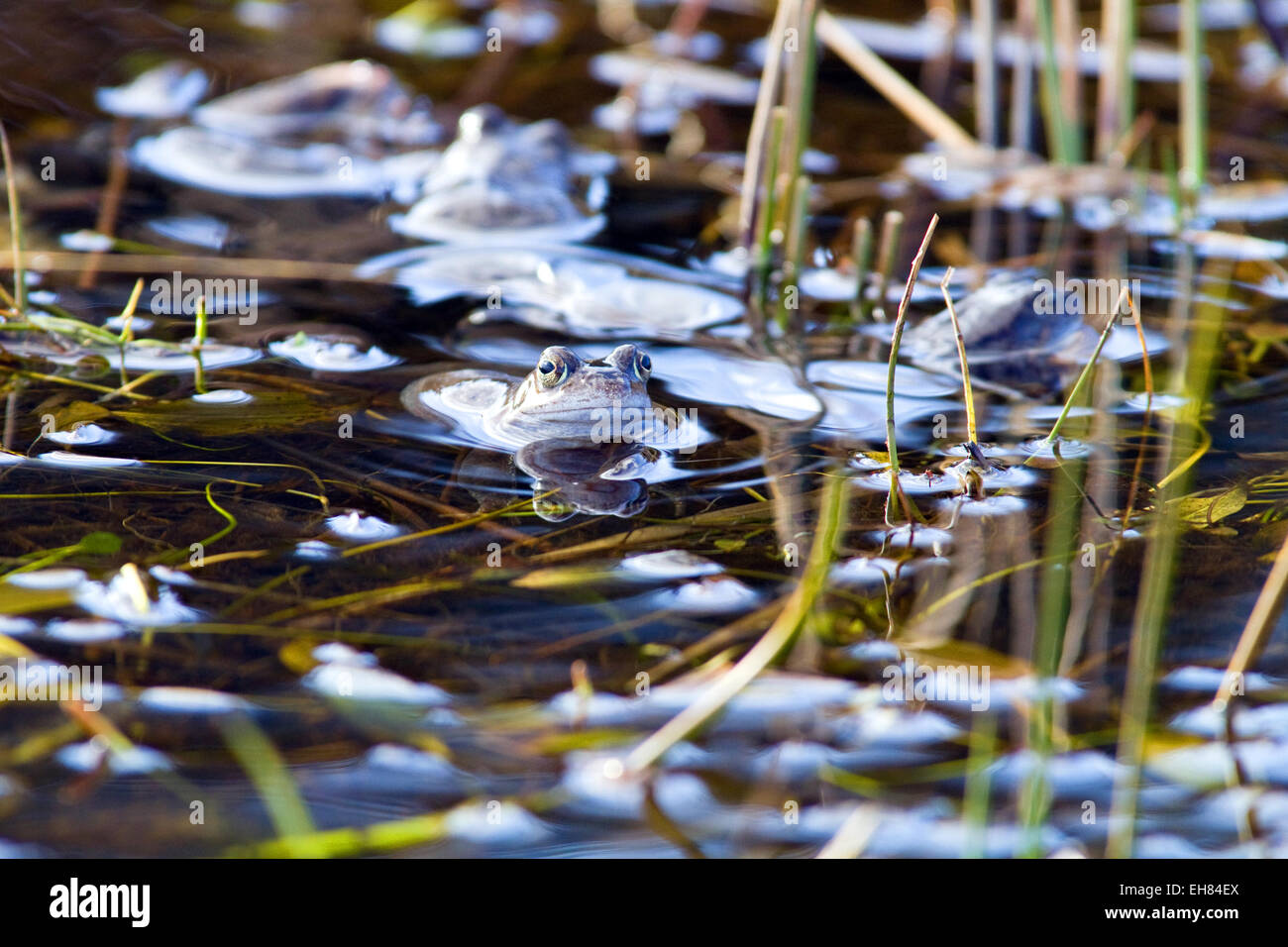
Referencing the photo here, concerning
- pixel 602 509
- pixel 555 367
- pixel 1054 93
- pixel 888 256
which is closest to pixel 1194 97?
pixel 1054 93

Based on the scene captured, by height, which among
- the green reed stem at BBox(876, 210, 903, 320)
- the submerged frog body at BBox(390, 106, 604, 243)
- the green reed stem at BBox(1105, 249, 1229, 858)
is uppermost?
the submerged frog body at BBox(390, 106, 604, 243)

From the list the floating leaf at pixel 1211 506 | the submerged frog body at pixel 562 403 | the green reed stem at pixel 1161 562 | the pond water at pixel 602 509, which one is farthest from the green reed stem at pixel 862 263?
the floating leaf at pixel 1211 506

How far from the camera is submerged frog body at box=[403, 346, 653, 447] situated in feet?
12.4

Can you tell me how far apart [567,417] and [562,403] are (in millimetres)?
51

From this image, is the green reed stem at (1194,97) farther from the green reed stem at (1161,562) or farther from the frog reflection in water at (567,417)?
the frog reflection in water at (567,417)

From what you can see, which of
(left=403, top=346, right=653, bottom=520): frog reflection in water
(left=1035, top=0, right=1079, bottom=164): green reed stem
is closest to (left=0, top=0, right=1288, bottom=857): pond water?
(left=403, top=346, right=653, bottom=520): frog reflection in water

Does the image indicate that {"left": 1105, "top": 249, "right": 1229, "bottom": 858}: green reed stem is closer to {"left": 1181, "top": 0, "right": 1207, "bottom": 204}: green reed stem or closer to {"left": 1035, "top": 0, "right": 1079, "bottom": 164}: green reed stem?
{"left": 1181, "top": 0, "right": 1207, "bottom": 204}: green reed stem

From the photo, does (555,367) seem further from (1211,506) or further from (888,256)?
(1211,506)

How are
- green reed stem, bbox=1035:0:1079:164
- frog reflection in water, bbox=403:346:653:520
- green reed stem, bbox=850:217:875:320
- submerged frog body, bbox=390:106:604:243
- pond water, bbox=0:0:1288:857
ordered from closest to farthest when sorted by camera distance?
pond water, bbox=0:0:1288:857, frog reflection in water, bbox=403:346:653:520, green reed stem, bbox=850:217:875:320, green reed stem, bbox=1035:0:1079:164, submerged frog body, bbox=390:106:604:243

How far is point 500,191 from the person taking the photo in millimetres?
5789

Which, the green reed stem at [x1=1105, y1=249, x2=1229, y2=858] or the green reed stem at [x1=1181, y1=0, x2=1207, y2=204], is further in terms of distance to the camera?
the green reed stem at [x1=1181, y1=0, x2=1207, y2=204]

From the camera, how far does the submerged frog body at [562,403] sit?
12.4 ft
